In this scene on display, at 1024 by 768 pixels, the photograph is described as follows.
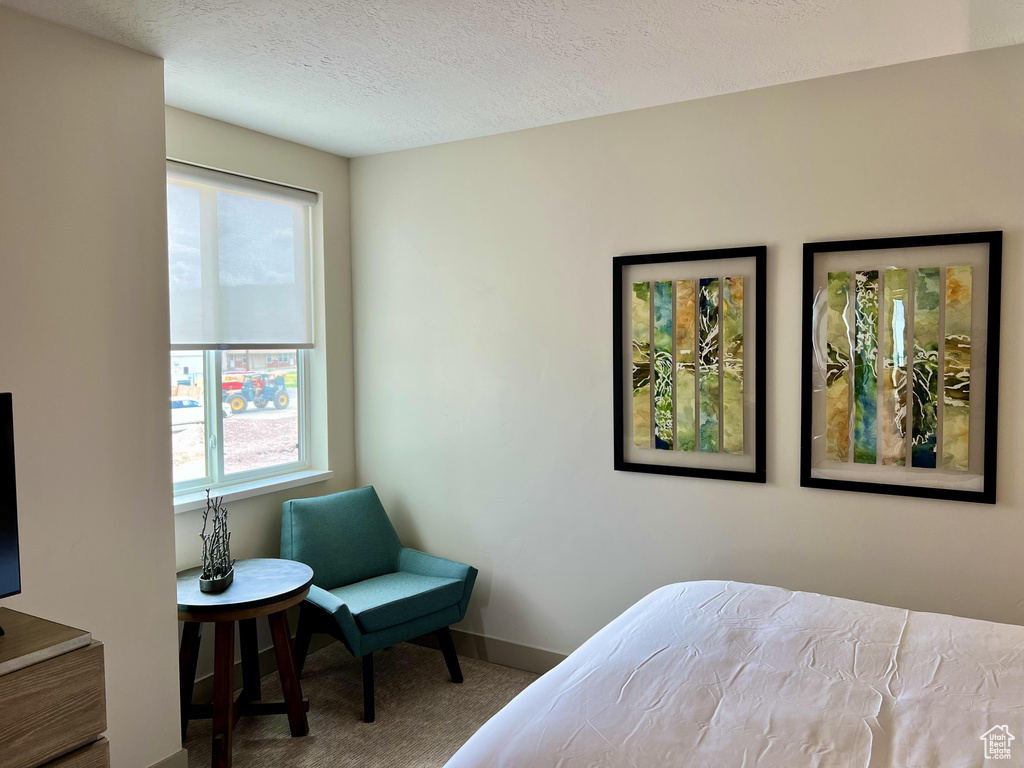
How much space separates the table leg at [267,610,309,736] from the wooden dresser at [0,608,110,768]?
3.52 feet

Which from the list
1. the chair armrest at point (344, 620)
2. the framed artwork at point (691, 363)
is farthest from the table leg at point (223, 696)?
the framed artwork at point (691, 363)

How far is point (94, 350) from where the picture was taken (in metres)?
2.48

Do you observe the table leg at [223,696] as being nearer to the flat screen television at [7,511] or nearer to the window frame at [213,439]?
the window frame at [213,439]

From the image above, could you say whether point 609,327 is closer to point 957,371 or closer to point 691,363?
point 691,363

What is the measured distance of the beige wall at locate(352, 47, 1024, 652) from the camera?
2650 mm

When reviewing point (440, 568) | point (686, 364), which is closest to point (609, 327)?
point (686, 364)

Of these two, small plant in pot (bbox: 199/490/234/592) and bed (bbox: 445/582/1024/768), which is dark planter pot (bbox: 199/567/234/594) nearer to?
small plant in pot (bbox: 199/490/234/592)

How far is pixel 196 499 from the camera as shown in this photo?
128 inches

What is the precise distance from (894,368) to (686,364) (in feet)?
2.58

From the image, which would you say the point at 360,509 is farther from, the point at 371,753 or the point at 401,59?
the point at 401,59

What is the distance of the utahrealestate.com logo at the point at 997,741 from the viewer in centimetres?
151

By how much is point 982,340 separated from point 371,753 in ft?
9.00

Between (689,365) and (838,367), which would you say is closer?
(838,367)

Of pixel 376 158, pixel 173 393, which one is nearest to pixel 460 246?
pixel 376 158
